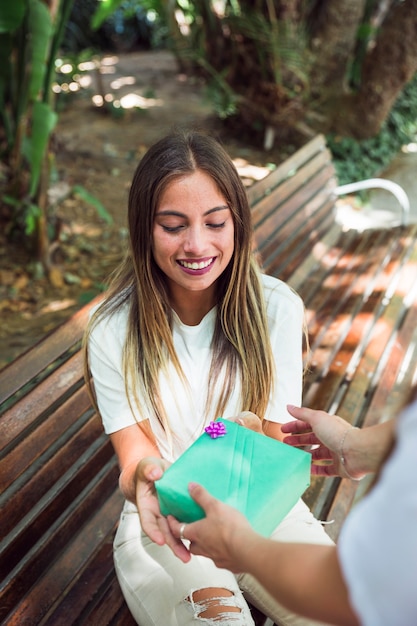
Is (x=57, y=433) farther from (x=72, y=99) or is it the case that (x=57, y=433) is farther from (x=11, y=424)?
(x=72, y=99)

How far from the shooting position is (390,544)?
70 centimetres

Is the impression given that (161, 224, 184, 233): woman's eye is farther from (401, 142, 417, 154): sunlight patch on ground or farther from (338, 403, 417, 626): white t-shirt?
(401, 142, 417, 154): sunlight patch on ground

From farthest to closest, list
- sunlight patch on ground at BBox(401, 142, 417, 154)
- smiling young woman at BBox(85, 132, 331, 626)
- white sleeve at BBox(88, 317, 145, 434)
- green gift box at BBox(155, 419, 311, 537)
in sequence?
sunlight patch on ground at BBox(401, 142, 417, 154)
white sleeve at BBox(88, 317, 145, 434)
smiling young woman at BBox(85, 132, 331, 626)
green gift box at BBox(155, 419, 311, 537)

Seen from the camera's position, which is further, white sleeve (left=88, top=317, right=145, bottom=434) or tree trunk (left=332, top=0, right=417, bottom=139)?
tree trunk (left=332, top=0, right=417, bottom=139)

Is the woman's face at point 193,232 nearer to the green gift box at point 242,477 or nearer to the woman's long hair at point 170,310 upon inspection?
the woman's long hair at point 170,310

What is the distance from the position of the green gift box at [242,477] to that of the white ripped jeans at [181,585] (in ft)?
0.93

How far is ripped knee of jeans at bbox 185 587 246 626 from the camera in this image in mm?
1484

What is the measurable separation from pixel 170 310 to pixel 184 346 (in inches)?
4.6

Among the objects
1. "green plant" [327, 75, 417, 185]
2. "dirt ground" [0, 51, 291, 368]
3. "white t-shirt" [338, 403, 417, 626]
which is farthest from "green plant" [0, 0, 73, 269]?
"green plant" [327, 75, 417, 185]

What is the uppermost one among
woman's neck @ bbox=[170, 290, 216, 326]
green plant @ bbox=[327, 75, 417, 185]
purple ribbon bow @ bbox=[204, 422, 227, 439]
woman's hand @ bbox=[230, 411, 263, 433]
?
woman's neck @ bbox=[170, 290, 216, 326]

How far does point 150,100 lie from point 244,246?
8.14 meters

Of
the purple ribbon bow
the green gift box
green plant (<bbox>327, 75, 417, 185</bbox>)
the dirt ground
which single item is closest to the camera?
the green gift box

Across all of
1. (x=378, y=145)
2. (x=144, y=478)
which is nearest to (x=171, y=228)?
(x=144, y=478)

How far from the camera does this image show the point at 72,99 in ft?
29.8
